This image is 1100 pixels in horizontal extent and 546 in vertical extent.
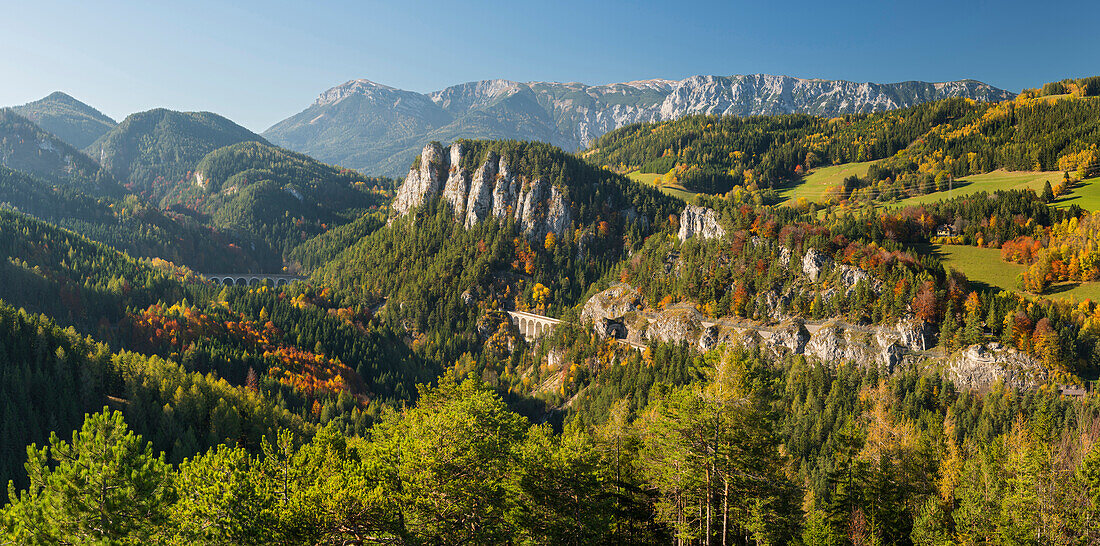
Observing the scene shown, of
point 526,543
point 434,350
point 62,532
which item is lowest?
point 434,350

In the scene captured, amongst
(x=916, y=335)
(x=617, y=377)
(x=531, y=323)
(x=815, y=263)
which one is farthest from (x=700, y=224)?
(x=916, y=335)

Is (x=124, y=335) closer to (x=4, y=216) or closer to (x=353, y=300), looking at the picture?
(x=353, y=300)

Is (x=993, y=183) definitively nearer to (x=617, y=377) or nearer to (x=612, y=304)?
(x=612, y=304)

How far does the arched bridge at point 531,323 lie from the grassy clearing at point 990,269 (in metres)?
90.7

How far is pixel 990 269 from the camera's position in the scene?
112m

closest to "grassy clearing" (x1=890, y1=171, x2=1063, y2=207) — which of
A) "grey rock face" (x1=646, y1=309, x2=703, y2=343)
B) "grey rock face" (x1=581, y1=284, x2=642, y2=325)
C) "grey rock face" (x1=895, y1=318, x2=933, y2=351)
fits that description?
"grey rock face" (x1=895, y1=318, x2=933, y2=351)

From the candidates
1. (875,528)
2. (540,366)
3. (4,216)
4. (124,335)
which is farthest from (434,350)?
(4,216)

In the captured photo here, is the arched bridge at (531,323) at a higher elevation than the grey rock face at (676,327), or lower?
lower

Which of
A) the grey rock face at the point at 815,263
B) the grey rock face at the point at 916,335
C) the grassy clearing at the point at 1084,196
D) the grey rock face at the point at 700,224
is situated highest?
the grassy clearing at the point at 1084,196

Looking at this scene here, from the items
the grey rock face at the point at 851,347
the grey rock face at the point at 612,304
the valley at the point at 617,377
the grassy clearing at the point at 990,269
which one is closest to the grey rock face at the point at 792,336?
the valley at the point at 617,377

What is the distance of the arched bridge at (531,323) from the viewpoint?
158 metres

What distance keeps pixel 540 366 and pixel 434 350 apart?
3588 cm

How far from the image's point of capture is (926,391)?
9219cm

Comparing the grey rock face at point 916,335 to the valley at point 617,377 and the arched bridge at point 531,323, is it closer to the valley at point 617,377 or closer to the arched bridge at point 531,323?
the valley at point 617,377
